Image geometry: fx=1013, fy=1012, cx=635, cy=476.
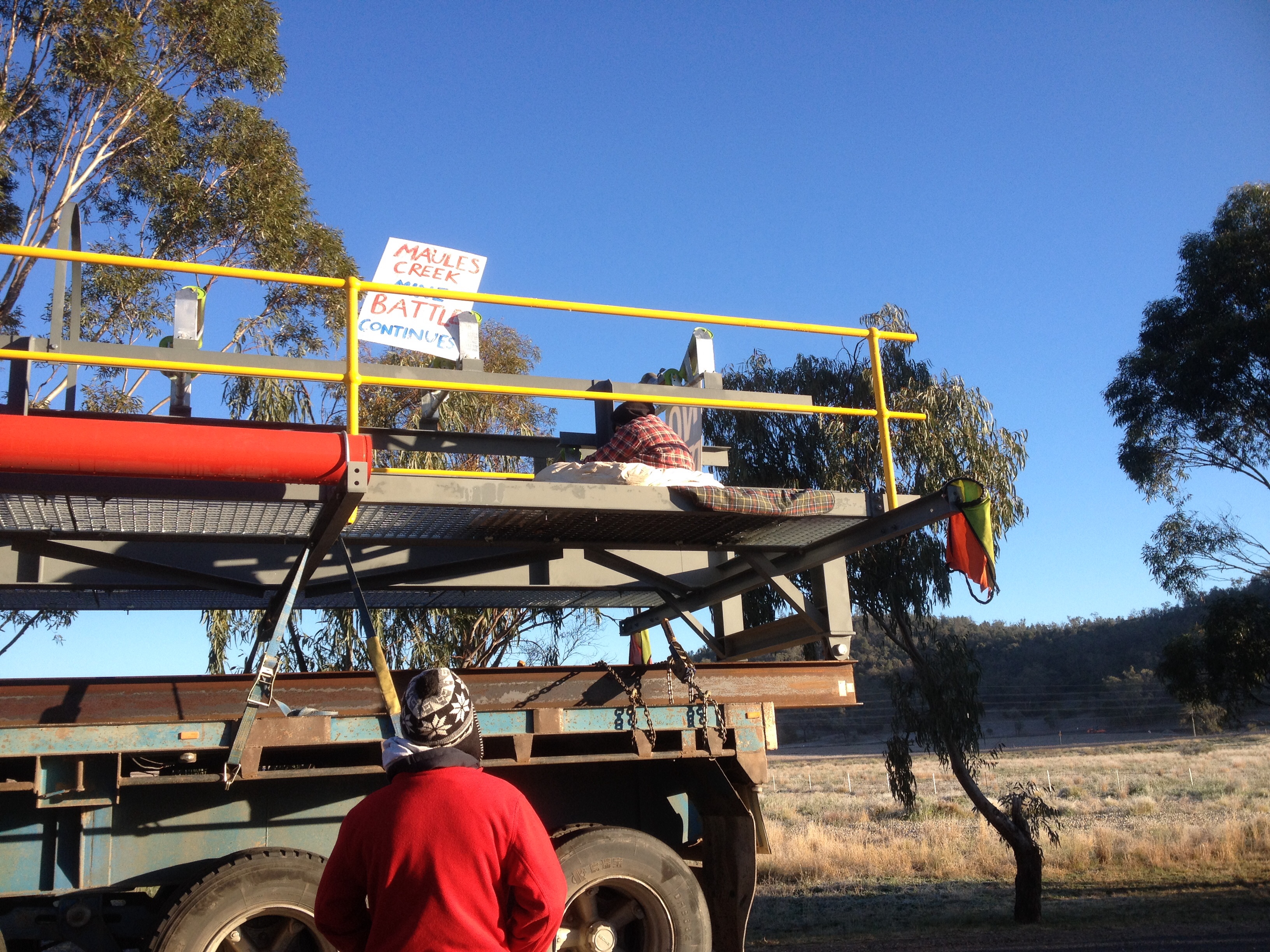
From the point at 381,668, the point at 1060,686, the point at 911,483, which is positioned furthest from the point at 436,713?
the point at 1060,686

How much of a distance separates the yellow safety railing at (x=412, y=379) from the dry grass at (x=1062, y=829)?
40.6 ft

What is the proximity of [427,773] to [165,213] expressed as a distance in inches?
544

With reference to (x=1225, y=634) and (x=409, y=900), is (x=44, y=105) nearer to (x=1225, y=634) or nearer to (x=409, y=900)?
(x=409, y=900)

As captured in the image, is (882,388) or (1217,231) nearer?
(882,388)

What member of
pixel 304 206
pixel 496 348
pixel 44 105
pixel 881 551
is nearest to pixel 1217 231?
pixel 881 551

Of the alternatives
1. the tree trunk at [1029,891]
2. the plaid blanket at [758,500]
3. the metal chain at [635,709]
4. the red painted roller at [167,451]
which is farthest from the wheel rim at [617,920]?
the tree trunk at [1029,891]

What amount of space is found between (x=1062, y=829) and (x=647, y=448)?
18.2m

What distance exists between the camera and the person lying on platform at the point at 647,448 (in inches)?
207

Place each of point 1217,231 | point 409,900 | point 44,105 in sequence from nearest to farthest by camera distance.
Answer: point 409,900, point 44,105, point 1217,231

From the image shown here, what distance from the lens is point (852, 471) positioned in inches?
561

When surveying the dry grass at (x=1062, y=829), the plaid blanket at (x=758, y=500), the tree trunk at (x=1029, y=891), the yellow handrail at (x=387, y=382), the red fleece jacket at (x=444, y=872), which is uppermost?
the yellow handrail at (x=387, y=382)

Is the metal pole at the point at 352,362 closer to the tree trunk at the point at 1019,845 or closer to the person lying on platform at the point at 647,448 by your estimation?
the person lying on platform at the point at 647,448

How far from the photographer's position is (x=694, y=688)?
15.6ft

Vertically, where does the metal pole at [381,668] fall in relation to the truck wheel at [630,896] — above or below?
above
